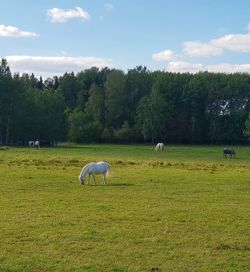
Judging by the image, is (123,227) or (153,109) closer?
(123,227)

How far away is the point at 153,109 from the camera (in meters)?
133

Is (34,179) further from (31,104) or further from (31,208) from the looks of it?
(31,104)

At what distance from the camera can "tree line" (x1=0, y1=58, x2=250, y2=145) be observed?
126 m

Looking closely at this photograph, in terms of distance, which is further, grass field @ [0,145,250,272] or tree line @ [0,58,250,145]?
tree line @ [0,58,250,145]

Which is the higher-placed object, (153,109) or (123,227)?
(153,109)

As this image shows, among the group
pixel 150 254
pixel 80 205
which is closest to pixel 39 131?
pixel 80 205

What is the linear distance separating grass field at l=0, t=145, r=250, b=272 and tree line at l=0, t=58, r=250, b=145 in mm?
90532

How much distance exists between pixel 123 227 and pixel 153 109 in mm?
118604

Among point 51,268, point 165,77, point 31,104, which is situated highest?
point 165,77

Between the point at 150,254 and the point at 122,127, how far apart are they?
Result: 12515cm

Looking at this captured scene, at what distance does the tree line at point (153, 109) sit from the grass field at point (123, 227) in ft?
297

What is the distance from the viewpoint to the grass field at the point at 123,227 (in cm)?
1155

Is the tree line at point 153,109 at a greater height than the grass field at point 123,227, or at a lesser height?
greater

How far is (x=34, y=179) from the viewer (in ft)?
97.7
